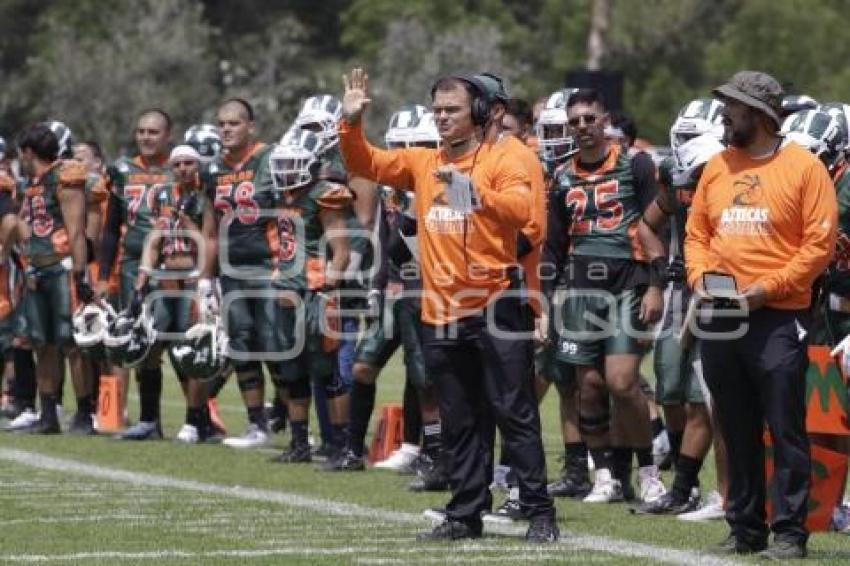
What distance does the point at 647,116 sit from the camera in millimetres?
51469

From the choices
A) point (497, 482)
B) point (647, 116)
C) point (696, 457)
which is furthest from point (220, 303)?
point (647, 116)

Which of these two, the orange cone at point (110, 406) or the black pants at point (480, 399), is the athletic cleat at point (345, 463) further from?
the black pants at point (480, 399)

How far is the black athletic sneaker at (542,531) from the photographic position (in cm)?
941

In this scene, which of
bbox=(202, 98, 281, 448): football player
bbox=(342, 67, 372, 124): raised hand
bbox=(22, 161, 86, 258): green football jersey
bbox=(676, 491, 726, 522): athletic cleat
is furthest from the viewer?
bbox=(22, 161, 86, 258): green football jersey

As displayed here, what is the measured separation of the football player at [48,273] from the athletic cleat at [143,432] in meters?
0.54

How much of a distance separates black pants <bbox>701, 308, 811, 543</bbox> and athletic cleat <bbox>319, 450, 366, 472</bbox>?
4236 mm

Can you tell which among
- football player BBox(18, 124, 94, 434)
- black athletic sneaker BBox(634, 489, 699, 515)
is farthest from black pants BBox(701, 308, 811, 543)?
football player BBox(18, 124, 94, 434)

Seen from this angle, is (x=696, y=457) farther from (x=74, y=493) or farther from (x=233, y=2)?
(x=233, y=2)

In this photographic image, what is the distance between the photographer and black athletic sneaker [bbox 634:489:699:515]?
10.9m

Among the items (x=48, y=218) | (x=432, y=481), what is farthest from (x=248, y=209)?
(x=432, y=481)

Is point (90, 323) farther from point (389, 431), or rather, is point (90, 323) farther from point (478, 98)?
point (478, 98)

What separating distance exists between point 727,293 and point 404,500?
9.93 ft

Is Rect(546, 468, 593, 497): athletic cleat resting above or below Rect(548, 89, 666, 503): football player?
below

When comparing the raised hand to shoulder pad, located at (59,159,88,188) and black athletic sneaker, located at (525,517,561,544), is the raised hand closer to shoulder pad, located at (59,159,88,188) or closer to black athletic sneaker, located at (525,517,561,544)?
black athletic sneaker, located at (525,517,561,544)
